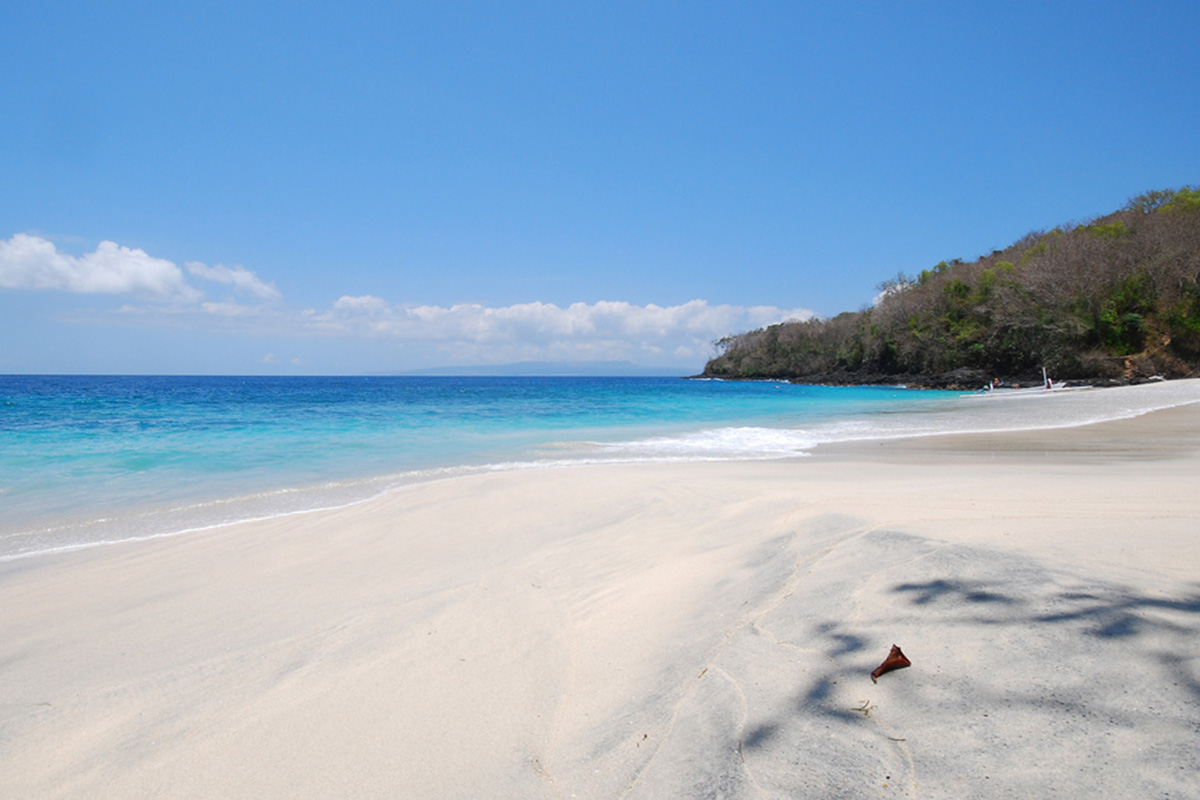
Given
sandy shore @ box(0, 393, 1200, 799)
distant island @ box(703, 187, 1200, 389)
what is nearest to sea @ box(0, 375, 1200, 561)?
sandy shore @ box(0, 393, 1200, 799)

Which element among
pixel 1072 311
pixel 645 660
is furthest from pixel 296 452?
pixel 1072 311

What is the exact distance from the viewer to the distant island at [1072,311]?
3988 centimetres

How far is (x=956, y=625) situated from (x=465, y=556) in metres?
3.72

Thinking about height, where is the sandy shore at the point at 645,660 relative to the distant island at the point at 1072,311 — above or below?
below

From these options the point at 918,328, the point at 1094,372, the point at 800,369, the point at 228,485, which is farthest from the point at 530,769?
the point at 800,369

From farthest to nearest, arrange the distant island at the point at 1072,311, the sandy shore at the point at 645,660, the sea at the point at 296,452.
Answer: the distant island at the point at 1072,311 < the sea at the point at 296,452 < the sandy shore at the point at 645,660

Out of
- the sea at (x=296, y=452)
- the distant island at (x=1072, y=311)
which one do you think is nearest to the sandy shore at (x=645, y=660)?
the sea at (x=296, y=452)

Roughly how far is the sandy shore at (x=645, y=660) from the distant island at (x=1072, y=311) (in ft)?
147

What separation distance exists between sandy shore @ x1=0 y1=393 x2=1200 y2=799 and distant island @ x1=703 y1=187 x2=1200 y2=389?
4488 cm

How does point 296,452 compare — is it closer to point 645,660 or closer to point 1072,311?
point 645,660

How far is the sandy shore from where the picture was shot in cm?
178

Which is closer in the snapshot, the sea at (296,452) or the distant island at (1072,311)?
the sea at (296,452)

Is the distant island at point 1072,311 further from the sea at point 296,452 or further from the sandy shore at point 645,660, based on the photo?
the sandy shore at point 645,660

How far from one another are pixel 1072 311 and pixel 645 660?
55.1m
